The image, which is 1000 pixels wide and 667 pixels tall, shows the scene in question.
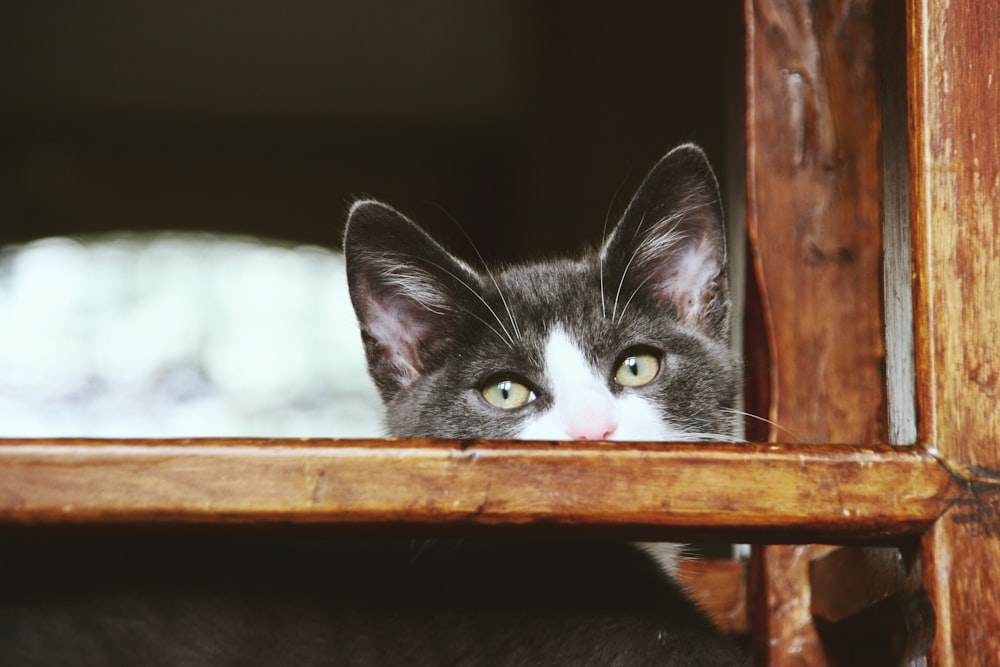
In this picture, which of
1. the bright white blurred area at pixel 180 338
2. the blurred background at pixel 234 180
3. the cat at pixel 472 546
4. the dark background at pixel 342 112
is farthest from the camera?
the bright white blurred area at pixel 180 338

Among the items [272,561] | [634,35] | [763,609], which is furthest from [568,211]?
[272,561]

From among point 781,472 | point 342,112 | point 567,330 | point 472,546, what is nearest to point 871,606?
point 781,472

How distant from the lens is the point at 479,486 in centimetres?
55

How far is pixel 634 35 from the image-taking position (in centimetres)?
271

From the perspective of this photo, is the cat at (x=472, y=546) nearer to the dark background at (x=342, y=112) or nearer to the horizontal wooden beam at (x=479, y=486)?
the horizontal wooden beam at (x=479, y=486)

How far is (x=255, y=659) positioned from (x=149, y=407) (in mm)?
4342

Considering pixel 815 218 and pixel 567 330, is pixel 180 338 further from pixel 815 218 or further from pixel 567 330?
pixel 815 218

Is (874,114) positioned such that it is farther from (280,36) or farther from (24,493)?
(280,36)

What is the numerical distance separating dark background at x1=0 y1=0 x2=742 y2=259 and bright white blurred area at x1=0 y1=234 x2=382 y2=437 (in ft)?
0.58

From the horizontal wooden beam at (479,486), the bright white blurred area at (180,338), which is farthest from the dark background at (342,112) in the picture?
the horizontal wooden beam at (479,486)

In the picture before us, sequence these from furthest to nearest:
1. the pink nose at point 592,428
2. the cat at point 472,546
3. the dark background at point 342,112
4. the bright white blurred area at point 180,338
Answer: the bright white blurred area at point 180,338 → the dark background at point 342,112 → the pink nose at point 592,428 → the cat at point 472,546

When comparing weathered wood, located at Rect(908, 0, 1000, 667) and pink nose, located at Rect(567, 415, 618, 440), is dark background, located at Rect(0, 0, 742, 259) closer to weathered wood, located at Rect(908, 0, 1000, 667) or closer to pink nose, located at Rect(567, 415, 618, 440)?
pink nose, located at Rect(567, 415, 618, 440)

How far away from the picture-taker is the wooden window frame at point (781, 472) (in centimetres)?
54

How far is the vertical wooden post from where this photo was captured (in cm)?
93
